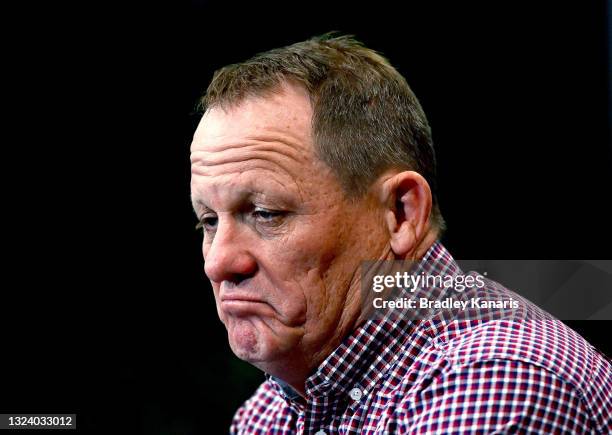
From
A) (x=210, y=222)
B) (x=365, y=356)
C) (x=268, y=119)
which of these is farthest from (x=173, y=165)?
(x=365, y=356)

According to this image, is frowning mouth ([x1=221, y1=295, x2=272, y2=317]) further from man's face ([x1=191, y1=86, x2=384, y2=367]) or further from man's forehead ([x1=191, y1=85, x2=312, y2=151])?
man's forehead ([x1=191, y1=85, x2=312, y2=151])

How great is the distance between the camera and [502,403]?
1581mm

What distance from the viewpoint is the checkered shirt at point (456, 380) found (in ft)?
5.21

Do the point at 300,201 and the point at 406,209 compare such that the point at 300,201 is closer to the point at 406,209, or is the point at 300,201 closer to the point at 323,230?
the point at 323,230

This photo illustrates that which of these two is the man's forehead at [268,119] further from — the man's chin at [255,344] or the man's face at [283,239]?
the man's chin at [255,344]

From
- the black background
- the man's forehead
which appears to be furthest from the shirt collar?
the black background

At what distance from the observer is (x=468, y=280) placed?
1.98 metres

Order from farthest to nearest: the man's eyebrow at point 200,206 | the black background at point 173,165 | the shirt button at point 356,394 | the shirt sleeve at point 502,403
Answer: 1. the black background at point 173,165
2. the man's eyebrow at point 200,206
3. the shirt button at point 356,394
4. the shirt sleeve at point 502,403

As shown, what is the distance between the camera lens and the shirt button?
1887mm

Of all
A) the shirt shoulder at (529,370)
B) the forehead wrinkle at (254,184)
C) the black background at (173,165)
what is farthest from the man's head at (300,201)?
the black background at (173,165)

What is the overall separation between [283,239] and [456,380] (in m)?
0.50

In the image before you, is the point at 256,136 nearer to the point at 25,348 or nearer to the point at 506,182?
the point at 506,182

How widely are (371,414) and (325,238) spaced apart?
39 cm

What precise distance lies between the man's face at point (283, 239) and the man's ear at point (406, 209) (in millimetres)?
41
